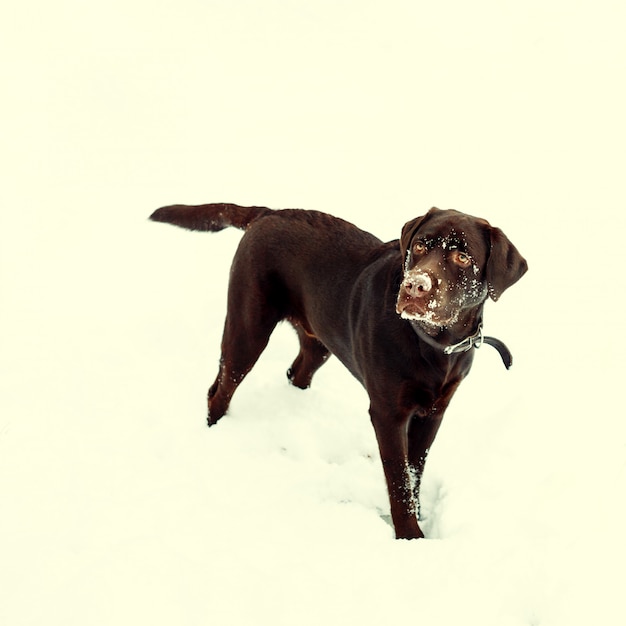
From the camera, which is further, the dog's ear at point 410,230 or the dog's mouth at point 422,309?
the dog's ear at point 410,230

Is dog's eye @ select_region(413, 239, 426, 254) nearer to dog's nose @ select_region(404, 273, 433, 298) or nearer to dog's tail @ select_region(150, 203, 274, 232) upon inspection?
dog's nose @ select_region(404, 273, 433, 298)

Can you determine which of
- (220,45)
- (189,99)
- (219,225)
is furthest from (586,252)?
(220,45)

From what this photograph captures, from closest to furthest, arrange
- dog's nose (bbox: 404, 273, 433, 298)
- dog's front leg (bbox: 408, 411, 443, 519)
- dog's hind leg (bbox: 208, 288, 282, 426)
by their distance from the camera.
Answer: dog's nose (bbox: 404, 273, 433, 298)
dog's front leg (bbox: 408, 411, 443, 519)
dog's hind leg (bbox: 208, 288, 282, 426)

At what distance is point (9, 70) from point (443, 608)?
819 cm

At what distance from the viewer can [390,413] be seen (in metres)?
2.56

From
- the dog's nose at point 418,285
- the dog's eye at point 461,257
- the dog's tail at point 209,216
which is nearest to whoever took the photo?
the dog's nose at point 418,285

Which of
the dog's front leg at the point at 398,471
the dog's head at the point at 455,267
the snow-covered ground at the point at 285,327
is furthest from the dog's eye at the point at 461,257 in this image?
the snow-covered ground at the point at 285,327

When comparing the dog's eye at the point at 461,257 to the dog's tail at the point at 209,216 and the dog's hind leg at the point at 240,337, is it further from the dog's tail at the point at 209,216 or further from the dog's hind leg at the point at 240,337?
the dog's tail at the point at 209,216

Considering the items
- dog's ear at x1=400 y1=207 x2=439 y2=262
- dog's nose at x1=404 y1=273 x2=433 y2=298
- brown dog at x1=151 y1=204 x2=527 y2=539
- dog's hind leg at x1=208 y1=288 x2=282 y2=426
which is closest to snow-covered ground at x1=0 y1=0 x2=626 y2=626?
dog's hind leg at x1=208 y1=288 x2=282 y2=426

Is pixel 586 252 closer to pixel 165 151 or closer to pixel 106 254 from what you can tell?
pixel 106 254

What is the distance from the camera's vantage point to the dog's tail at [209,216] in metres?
3.29

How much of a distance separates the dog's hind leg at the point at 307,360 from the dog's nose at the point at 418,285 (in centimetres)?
136

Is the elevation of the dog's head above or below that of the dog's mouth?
above

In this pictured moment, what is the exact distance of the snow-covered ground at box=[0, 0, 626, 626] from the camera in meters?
2.31
